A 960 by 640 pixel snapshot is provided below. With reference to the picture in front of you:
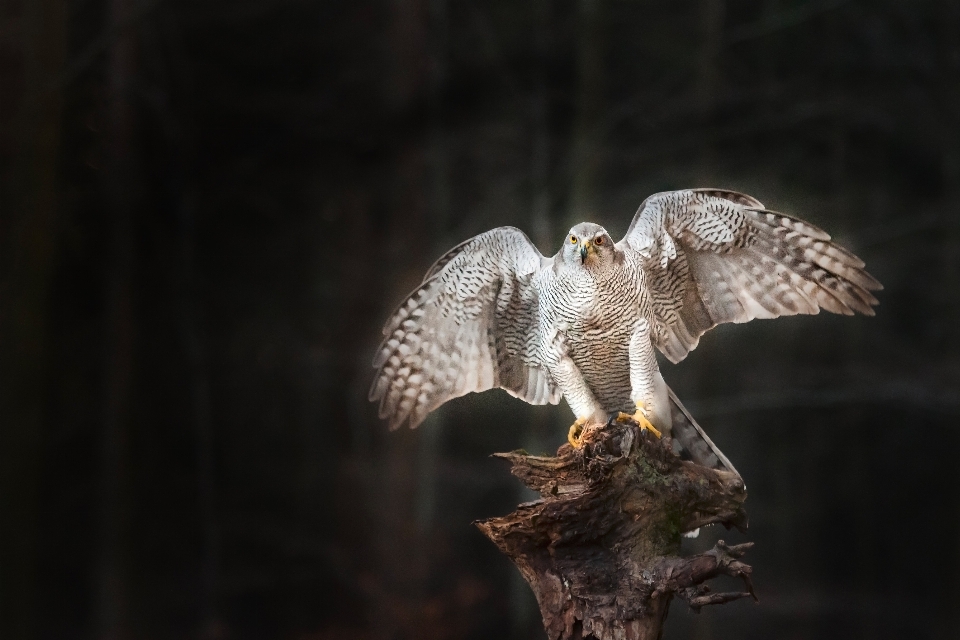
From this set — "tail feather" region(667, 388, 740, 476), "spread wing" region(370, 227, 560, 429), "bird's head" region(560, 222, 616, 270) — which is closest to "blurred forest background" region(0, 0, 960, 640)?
"spread wing" region(370, 227, 560, 429)

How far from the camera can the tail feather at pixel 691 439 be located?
204 cm

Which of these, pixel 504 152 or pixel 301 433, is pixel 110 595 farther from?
pixel 504 152

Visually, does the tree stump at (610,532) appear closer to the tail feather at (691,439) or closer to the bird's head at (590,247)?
the tail feather at (691,439)

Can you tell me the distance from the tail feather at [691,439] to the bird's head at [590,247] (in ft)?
1.42

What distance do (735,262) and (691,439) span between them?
48cm

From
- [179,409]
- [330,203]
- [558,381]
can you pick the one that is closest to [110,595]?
[179,409]

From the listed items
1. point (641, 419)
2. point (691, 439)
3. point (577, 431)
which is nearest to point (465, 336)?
point (577, 431)

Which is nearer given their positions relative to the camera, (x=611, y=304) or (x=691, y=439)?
(x=611, y=304)

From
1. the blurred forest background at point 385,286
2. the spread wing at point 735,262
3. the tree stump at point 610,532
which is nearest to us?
the tree stump at point 610,532

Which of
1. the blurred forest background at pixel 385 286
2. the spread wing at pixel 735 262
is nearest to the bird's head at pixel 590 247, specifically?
the spread wing at pixel 735 262

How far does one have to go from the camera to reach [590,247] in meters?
1.81

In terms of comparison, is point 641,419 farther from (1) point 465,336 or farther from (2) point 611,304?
(1) point 465,336

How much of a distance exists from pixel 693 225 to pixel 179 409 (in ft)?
5.97

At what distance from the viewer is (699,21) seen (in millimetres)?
2828
